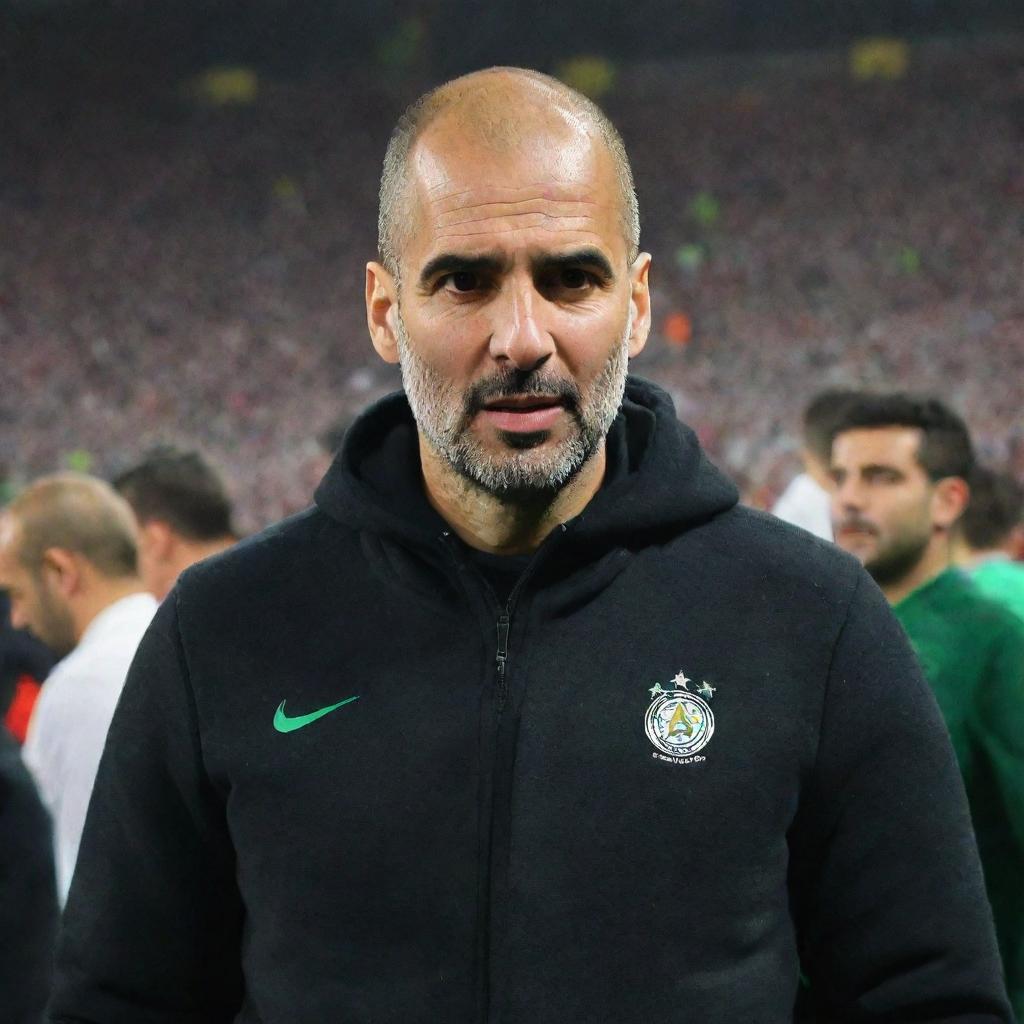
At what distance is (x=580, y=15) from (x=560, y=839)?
15.1 metres

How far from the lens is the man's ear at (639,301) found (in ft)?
4.76

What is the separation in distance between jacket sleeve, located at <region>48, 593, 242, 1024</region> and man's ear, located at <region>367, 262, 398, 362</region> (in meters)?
0.34

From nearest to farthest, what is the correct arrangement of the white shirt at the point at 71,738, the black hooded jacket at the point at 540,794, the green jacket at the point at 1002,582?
the black hooded jacket at the point at 540,794 → the green jacket at the point at 1002,582 → the white shirt at the point at 71,738

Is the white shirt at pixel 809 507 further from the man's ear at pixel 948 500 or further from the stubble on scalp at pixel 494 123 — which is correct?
the stubble on scalp at pixel 494 123

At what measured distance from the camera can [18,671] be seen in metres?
3.99

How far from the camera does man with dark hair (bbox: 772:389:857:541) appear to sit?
333 cm

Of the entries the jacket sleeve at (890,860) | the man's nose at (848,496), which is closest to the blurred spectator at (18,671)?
the man's nose at (848,496)

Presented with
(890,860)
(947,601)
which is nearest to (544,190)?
(890,860)

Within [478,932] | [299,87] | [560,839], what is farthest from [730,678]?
[299,87]

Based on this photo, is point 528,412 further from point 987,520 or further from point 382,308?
point 987,520

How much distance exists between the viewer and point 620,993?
1.28m

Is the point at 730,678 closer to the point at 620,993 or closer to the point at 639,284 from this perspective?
the point at 620,993

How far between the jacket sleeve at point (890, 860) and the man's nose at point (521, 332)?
36 cm

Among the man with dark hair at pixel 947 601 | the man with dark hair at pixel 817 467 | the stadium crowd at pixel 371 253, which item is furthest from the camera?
the stadium crowd at pixel 371 253
